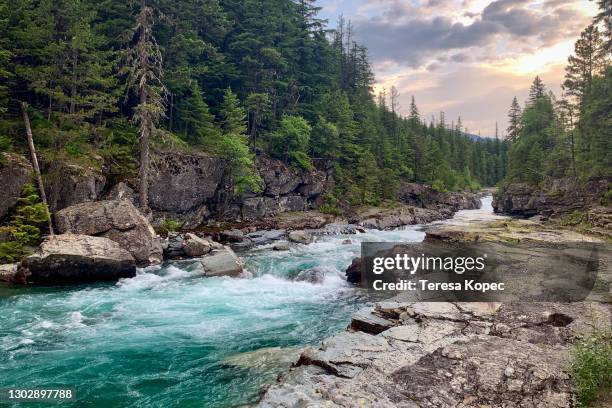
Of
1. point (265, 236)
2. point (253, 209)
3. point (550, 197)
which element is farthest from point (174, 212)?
point (550, 197)

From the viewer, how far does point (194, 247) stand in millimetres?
22453

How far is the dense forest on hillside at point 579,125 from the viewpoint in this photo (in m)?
36.4

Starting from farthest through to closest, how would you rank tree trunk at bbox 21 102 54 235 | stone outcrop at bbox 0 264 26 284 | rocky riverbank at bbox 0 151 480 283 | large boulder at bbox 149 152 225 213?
large boulder at bbox 149 152 225 213 < tree trunk at bbox 21 102 54 235 < rocky riverbank at bbox 0 151 480 283 < stone outcrop at bbox 0 264 26 284

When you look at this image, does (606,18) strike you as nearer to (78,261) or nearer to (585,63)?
(585,63)

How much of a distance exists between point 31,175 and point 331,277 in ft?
56.6

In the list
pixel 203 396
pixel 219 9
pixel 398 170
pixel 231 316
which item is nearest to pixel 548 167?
pixel 398 170

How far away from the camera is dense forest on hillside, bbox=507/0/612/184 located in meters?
36.4

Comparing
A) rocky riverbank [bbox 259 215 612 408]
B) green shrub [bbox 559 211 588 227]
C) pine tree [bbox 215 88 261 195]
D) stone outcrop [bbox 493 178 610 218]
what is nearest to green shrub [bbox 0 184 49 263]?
pine tree [bbox 215 88 261 195]

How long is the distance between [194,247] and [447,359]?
18122 mm

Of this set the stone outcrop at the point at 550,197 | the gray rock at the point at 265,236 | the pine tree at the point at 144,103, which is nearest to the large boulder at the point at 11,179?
the pine tree at the point at 144,103

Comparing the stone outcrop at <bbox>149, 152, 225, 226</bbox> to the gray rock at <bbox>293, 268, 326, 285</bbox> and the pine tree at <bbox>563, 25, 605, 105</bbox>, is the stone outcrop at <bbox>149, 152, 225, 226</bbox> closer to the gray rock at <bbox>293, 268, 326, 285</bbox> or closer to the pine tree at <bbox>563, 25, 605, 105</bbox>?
the gray rock at <bbox>293, 268, 326, 285</bbox>

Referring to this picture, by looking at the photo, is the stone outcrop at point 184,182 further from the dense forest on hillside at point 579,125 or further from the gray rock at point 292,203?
the dense forest on hillside at point 579,125

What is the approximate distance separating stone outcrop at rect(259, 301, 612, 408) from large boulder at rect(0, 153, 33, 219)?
19.7 metres

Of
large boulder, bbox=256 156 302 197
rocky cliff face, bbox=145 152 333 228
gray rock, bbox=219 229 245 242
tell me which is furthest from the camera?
large boulder, bbox=256 156 302 197
